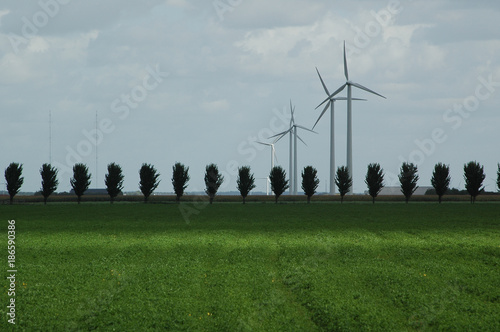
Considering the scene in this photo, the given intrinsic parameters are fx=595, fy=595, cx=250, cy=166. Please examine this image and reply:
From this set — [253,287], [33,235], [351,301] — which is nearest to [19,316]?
[253,287]

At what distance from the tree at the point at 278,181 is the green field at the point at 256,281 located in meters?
65.7

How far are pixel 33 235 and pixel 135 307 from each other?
20.0 m

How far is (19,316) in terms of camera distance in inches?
642

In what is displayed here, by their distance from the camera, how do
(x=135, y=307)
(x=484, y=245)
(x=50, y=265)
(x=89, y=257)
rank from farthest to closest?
(x=484, y=245) < (x=89, y=257) < (x=50, y=265) < (x=135, y=307)

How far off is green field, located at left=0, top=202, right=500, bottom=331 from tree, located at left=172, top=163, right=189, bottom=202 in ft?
207

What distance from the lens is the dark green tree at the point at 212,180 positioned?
100 meters

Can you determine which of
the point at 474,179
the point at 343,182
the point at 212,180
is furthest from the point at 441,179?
the point at 212,180

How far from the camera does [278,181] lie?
10169 centimetres

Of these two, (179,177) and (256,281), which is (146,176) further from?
(256,281)

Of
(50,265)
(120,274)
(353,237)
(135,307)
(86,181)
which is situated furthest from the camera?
(86,181)

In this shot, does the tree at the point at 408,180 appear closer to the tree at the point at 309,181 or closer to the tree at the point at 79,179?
the tree at the point at 309,181

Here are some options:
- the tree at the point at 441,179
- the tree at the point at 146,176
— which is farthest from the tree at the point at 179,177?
the tree at the point at 441,179

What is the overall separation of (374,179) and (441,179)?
35.8 feet

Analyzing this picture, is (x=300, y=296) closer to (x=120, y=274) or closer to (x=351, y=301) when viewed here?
(x=351, y=301)
